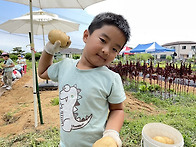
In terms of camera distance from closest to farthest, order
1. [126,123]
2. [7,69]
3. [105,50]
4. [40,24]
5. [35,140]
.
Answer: [105,50] < [35,140] < [126,123] < [40,24] < [7,69]

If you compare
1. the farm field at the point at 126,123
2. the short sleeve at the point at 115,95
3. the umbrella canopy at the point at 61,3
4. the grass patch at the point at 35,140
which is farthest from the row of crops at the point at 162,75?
the short sleeve at the point at 115,95

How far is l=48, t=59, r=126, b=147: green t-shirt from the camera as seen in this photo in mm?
715

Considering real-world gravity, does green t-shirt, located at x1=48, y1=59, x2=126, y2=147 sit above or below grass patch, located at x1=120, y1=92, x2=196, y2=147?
above

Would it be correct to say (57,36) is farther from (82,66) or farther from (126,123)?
(126,123)

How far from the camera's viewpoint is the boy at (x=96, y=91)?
0.69 metres

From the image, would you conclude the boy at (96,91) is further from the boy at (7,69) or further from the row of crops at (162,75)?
the boy at (7,69)

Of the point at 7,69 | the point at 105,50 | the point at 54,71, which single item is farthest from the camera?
the point at 7,69

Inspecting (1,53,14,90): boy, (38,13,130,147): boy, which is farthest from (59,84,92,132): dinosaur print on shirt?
(1,53,14,90): boy

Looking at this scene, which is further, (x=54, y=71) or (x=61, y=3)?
(x=61, y=3)

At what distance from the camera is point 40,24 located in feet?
15.5

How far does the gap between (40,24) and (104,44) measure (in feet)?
15.9

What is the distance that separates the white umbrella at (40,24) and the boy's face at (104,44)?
10.3ft

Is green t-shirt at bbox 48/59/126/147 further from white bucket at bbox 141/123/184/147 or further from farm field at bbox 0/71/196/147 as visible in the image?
farm field at bbox 0/71/196/147

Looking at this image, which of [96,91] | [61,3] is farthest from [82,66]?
[61,3]
